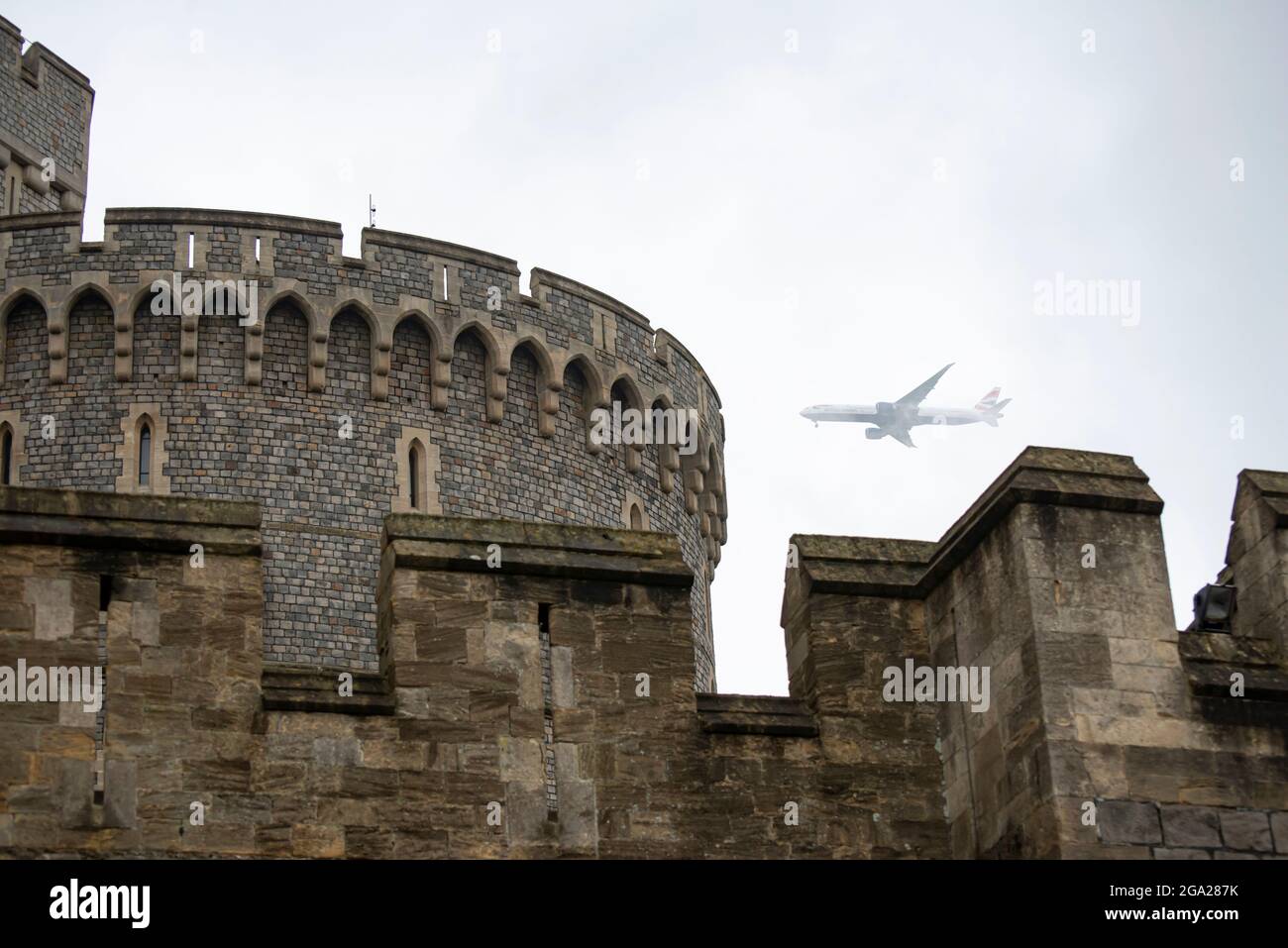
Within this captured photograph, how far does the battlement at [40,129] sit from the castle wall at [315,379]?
466 cm

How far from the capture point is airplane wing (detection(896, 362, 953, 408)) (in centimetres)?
11088

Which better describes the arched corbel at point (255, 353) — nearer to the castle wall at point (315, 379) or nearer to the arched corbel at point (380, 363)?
→ the castle wall at point (315, 379)

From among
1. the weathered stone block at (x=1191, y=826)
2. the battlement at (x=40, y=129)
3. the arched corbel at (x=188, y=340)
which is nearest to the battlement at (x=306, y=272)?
the arched corbel at (x=188, y=340)

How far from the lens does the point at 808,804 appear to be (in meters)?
14.5

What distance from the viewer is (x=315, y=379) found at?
3481 cm

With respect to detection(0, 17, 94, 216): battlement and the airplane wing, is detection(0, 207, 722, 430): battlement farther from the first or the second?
the airplane wing

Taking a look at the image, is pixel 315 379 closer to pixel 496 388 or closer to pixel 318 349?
pixel 318 349

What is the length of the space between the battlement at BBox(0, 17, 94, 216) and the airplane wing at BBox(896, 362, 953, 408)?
72.1 m

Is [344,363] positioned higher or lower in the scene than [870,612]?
higher

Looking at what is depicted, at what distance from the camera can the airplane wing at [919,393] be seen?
110875 mm
